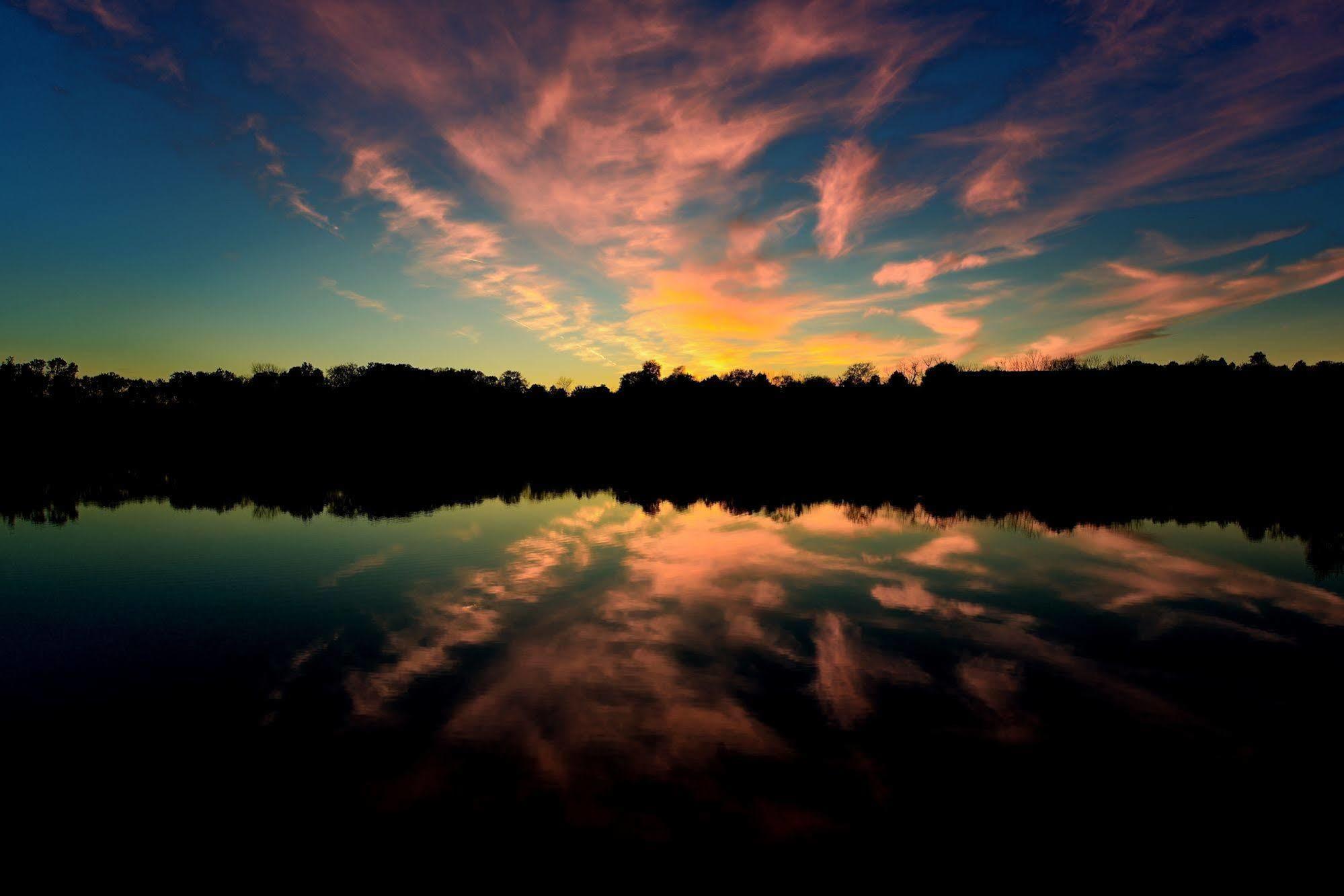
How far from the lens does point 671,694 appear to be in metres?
13.1

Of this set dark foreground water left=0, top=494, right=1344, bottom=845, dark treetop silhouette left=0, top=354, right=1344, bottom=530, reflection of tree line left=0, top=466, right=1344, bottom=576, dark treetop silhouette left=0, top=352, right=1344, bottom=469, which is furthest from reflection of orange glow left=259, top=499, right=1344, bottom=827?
dark treetop silhouette left=0, top=352, right=1344, bottom=469

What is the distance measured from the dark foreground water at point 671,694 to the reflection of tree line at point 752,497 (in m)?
12.8

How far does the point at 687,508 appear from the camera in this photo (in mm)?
43688

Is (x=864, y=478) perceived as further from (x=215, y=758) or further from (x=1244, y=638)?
(x=215, y=758)

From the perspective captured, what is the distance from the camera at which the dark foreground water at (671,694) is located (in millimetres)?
9070

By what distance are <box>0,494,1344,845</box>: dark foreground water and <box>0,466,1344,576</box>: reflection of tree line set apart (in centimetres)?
1284

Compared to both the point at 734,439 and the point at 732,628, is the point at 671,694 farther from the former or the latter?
the point at 734,439

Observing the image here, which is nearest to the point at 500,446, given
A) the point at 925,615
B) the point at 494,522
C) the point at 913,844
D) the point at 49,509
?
the point at 49,509

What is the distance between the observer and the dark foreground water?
9.07 metres

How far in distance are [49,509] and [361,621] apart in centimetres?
4312

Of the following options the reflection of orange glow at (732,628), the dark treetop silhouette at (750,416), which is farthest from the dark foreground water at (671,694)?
the dark treetop silhouette at (750,416)

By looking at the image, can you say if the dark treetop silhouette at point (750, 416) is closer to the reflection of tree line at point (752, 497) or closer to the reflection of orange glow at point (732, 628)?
the reflection of tree line at point (752, 497)

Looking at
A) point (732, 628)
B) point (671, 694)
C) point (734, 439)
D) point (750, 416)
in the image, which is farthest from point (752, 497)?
point (750, 416)

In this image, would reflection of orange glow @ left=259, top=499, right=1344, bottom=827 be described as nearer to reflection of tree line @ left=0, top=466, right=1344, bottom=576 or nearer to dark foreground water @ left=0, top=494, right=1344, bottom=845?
dark foreground water @ left=0, top=494, right=1344, bottom=845
